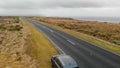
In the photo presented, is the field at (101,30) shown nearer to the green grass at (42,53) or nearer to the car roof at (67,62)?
the green grass at (42,53)

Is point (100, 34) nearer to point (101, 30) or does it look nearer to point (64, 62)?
point (101, 30)

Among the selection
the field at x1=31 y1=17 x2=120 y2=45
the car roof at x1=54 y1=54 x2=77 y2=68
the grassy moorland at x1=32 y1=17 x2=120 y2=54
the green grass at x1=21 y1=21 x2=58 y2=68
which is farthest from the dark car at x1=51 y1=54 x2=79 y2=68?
the field at x1=31 y1=17 x2=120 y2=45

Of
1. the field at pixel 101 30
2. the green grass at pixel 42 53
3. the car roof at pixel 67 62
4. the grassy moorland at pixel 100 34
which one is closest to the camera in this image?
the car roof at pixel 67 62

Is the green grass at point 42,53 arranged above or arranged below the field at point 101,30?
above

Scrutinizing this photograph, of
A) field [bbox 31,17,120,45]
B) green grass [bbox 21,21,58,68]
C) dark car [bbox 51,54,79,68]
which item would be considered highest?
dark car [bbox 51,54,79,68]

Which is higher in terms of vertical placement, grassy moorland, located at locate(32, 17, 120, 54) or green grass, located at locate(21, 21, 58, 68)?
green grass, located at locate(21, 21, 58, 68)

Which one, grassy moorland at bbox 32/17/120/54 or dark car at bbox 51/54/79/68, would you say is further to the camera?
grassy moorland at bbox 32/17/120/54

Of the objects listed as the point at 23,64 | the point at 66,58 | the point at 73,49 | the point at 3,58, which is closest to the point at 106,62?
the point at 66,58

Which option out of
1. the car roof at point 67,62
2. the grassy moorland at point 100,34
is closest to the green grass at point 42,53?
the car roof at point 67,62

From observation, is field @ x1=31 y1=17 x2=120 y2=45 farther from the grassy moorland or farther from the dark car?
the dark car

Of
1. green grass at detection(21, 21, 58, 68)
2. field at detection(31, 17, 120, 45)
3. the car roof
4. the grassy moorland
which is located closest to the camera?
the car roof

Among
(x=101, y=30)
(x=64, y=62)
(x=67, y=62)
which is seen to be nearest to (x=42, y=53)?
(x=64, y=62)

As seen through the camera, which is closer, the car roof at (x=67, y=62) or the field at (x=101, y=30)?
the car roof at (x=67, y=62)

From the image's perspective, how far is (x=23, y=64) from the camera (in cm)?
3162
